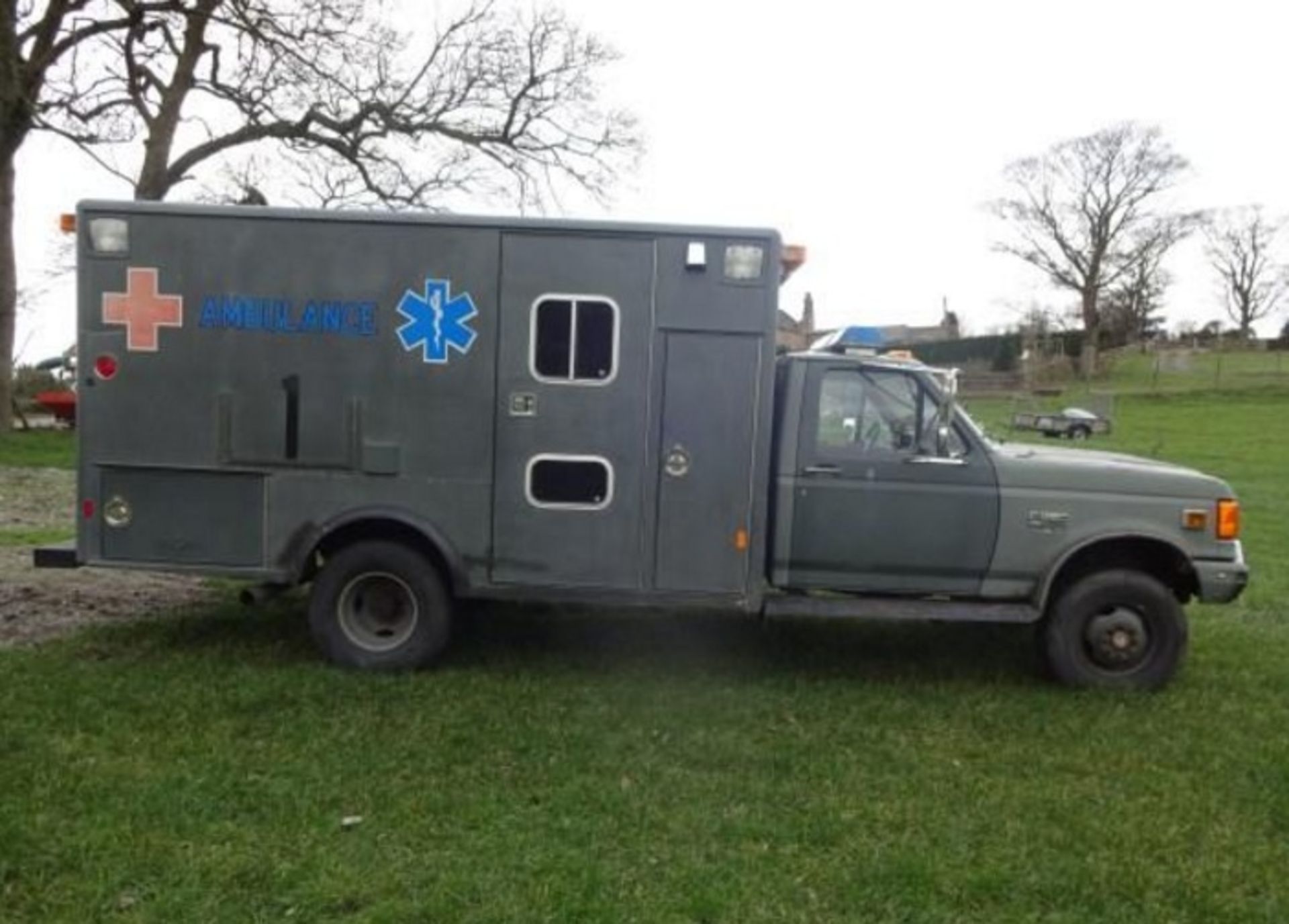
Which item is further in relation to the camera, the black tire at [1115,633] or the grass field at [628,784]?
the black tire at [1115,633]

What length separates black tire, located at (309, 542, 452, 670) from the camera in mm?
6676

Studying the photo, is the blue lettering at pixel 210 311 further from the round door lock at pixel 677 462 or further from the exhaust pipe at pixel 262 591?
the round door lock at pixel 677 462

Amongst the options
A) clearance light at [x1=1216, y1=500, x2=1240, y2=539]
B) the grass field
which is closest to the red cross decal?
the grass field

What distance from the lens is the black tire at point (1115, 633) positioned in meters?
6.78

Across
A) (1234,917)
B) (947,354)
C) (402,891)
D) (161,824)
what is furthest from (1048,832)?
(947,354)

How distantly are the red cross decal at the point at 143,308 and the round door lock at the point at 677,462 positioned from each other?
2851 mm

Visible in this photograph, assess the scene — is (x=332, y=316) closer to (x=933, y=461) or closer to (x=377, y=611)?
(x=377, y=611)

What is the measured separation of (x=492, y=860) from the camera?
4293mm

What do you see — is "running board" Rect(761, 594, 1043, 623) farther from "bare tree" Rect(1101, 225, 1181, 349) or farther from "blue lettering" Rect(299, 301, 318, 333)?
"bare tree" Rect(1101, 225, 1181, 349)

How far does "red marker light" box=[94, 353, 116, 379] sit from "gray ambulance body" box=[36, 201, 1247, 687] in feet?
0.05

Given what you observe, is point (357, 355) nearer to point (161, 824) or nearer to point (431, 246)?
point (431, 246)

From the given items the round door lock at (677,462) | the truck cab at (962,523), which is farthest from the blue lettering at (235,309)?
the truck cab at (962,523)

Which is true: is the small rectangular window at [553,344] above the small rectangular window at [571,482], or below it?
above

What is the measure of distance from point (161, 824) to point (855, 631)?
5.07 m
